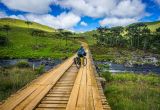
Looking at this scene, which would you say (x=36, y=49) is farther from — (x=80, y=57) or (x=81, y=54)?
(x=81, y=54)

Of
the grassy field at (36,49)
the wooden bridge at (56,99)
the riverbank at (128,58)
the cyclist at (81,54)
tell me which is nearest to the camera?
the wooden bridge at (56,99)

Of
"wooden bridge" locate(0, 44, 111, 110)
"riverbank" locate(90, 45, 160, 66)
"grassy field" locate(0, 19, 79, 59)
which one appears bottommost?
"wooden bridge" locate(0, 44, 111, 110)

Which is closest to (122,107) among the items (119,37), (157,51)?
(157,51)

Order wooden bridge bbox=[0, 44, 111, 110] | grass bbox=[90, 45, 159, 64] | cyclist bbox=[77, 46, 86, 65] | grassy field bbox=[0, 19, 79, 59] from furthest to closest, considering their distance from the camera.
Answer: grassy field bbox=[0, 19, 79, 59]
grass bbox=[90, 45, 159, 64]
cyclist bbox=[77, 46, 86, 65]
wooden bridge bbox=[0, 44, 111, 110]

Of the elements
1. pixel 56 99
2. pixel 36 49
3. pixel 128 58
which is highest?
pixel 36 49

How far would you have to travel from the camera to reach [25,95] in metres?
11.8

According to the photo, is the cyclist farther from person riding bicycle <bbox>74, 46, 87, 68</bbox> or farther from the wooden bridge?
the wooden bridge

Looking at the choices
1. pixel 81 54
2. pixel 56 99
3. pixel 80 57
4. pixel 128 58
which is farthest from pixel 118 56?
pixel 56 99

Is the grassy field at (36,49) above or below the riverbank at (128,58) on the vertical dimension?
above

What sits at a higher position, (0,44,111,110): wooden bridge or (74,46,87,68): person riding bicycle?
(74,46,87,68): person riding bicycle

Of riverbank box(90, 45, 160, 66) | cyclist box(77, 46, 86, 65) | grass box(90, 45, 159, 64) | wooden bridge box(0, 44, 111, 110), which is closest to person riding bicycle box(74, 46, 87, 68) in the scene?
cyclist box(77, 46, 86, 65)

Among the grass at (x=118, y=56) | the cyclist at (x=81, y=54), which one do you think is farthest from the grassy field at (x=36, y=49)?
the cyclist at (x=81, y=54)

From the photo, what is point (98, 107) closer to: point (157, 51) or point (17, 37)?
point (157, 51)

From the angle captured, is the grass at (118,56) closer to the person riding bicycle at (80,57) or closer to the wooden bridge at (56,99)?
the person riding bicycle at (80,57)
